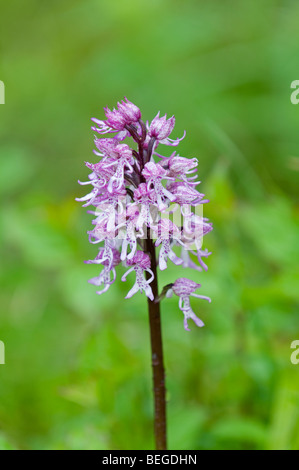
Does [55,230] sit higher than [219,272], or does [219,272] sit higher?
[55,230]

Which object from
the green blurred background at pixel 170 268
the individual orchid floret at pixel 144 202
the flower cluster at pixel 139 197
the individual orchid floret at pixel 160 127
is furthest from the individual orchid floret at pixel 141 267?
the green blurred background at pixel 170 268

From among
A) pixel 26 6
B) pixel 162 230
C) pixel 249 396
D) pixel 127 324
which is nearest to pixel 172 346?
pixel 127 324

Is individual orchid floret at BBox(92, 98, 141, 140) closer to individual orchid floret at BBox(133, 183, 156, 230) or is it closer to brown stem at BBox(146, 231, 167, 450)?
individual orchid floret at BBox(133, 183, 156, 230)

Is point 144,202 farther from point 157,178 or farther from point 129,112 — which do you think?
point 129,112

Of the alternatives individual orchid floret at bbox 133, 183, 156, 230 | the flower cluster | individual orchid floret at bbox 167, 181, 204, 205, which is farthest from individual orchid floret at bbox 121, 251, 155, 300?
individual orchid floret at bbox 167, 181, 204, 205

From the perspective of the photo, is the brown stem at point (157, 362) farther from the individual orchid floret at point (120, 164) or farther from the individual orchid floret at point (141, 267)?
the individual orchid floret at point (120, 164)

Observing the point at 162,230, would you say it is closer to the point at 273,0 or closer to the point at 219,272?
the point at 219,272
